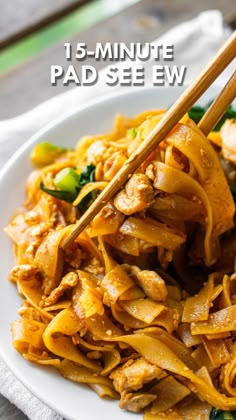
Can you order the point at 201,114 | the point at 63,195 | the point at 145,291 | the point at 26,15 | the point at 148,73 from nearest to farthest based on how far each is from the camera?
the point at 145,291
the point at 63,195
the point at 201,114
the point at 148,73
the point at 26,15

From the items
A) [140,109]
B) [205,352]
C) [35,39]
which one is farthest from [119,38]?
[205,352]

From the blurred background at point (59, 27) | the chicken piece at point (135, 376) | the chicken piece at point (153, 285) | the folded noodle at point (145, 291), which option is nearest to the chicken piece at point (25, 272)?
the folded noodle at point (145, 291)

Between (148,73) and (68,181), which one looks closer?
(68,181)

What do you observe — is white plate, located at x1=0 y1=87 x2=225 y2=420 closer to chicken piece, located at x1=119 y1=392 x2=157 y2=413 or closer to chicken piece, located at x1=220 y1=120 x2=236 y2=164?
chicken piece, located at x1=119 y1=392 x2=157 y2=413

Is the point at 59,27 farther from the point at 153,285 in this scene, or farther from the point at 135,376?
the point at 135,376

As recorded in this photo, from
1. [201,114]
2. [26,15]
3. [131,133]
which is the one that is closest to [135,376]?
[131,133]

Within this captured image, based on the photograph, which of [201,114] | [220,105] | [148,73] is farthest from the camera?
[148,73]

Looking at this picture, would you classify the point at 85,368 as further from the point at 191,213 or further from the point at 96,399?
the point at 191,213

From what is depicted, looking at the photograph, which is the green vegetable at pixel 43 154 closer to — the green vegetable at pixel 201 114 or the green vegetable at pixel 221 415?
the green vegetable at pixel 201 114
